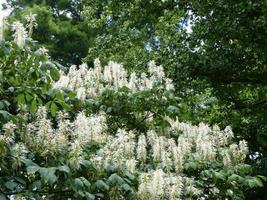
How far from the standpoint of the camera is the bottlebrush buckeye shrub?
4.07m

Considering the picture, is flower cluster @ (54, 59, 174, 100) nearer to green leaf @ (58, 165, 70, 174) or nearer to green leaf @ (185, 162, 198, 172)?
green leaf @ (185, 162, 198, 172)

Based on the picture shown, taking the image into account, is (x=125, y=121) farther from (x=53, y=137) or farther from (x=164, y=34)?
(x=164, y=34)

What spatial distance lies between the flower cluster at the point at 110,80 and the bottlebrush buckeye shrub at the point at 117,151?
0.04 feet

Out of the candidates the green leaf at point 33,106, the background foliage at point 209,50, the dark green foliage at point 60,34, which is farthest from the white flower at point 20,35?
the dark green foliage at point 60,34

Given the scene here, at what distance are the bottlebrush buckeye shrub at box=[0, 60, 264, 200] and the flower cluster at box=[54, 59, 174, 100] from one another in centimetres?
1

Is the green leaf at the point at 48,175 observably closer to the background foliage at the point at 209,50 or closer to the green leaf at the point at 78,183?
the green leaf at the point at 78,183

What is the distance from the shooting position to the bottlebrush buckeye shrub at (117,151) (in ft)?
13.4

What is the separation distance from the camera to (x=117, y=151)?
463cm

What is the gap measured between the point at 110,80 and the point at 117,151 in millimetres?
1763

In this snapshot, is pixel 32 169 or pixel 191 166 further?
pixel 191 166

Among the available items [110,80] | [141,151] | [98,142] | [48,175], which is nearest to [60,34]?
[110,80]

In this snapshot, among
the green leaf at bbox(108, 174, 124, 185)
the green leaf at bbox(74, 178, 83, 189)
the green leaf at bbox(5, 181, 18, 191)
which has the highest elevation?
the green leaf at bbox(108, 174, 124, 185)

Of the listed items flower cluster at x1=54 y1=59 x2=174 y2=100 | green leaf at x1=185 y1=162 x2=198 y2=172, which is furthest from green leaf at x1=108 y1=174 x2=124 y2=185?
flower cluster at x1=54 y1=59 x2=174 y2=100

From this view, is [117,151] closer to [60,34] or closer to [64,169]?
[64,169]
